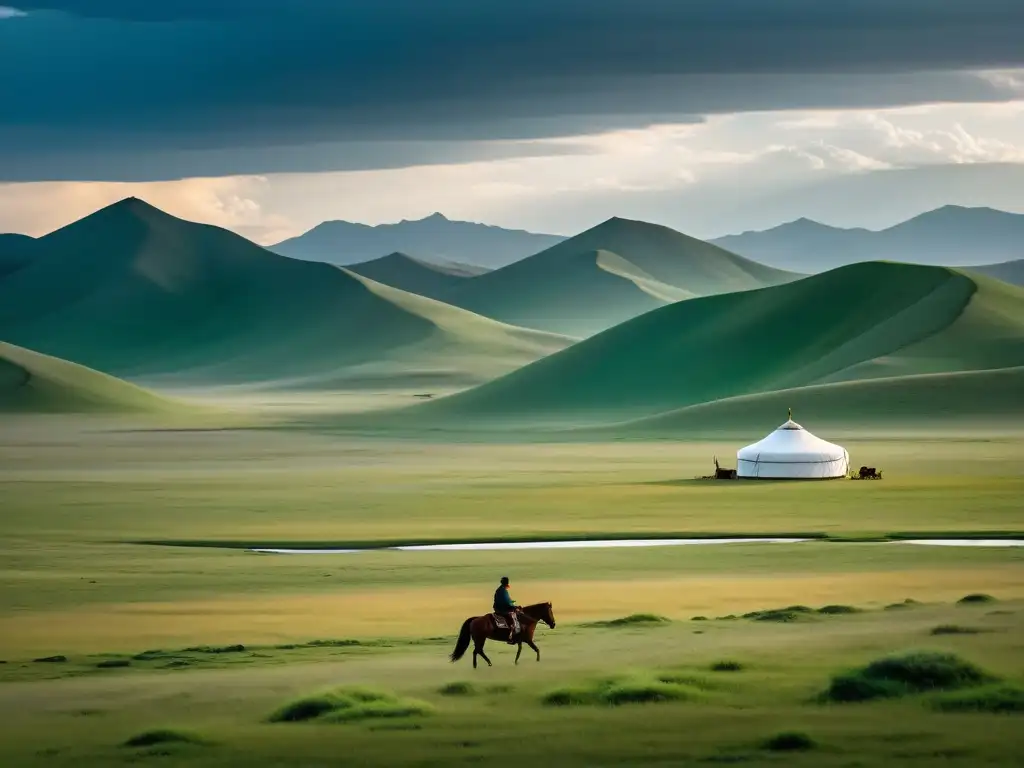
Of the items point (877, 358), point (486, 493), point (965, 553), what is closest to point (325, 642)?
point (965, 553)

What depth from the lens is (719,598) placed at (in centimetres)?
3738

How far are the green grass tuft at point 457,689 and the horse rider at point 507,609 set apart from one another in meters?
0.91

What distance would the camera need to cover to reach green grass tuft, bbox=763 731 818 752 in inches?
748

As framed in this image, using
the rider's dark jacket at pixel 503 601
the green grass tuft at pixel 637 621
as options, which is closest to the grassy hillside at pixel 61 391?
the green grass tuft at pixel 637 621

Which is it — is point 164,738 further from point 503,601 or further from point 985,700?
point 985,700

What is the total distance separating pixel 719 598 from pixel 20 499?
38114mm

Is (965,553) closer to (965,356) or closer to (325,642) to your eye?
(325,642)

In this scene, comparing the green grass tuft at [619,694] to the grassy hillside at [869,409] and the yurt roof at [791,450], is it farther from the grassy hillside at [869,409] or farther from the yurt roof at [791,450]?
the grassy hillside at [869,409]

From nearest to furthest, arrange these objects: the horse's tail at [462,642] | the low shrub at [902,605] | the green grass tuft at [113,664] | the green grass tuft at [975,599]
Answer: the horse's tail at [462,642] < the green grass tuft at [113,664] < the low shrub at [902,605] < the green grass tuft at [975,599]

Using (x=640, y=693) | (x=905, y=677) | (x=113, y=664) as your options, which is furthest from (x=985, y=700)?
(x=113, y=664)

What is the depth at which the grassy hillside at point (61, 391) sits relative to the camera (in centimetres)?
16675

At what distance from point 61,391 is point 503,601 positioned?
154 m

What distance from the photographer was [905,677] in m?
22.5

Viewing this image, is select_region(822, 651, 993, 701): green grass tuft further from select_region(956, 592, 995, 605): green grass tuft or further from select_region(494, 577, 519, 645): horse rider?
select_region(956, 592, 995, 605): green grass tuft
